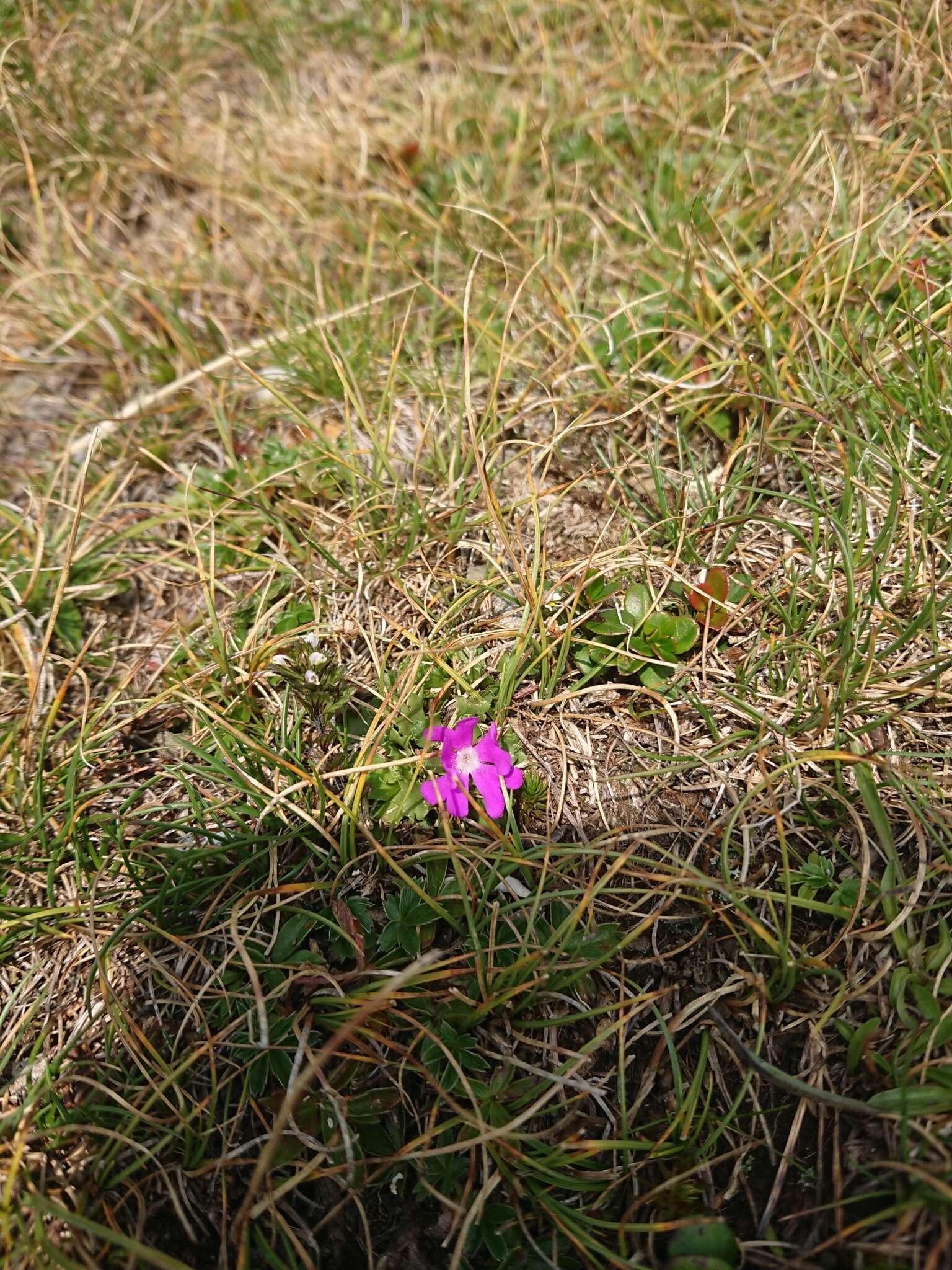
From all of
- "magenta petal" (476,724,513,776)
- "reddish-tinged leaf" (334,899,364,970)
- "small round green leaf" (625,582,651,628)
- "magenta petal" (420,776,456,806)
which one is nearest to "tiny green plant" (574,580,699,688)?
"small round green leaf" (625,582,651,628)

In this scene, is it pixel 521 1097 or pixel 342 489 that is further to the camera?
pixel 342 489

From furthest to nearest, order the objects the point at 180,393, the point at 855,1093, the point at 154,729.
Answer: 1. the point at 180,393
2. the point at 154,729
3. the point at 855,1093

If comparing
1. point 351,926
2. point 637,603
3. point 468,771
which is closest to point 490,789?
point 468,771

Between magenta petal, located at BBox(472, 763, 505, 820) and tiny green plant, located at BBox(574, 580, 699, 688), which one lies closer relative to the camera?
magenta petal, located at BBox(472, 763, 505, 820)

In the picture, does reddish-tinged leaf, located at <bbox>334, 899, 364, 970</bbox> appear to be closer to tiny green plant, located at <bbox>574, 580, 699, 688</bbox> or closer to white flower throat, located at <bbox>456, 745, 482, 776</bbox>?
white flower throat, located at <bbox>456, 745, 482, 776</bbox>

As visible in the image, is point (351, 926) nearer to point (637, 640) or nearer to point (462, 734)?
point (462, 734)

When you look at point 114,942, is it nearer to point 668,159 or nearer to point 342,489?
point 342,489

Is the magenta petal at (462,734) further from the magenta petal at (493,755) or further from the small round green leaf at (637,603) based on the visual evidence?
the small round green leaf at (637,603)

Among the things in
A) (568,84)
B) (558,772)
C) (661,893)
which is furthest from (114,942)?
(568,84)
